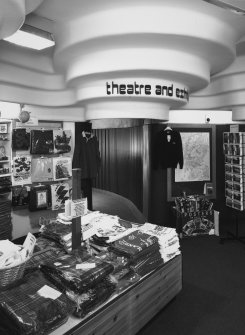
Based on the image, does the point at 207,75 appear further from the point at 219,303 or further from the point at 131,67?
the point at 219,303

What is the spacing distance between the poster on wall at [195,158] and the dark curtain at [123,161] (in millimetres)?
779

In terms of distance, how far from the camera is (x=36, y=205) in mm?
3441

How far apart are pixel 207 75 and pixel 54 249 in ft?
6.09

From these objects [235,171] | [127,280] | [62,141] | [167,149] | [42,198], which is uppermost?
[62,141]

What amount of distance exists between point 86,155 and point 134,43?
2.25 meters

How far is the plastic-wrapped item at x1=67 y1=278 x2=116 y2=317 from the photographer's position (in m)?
1.58

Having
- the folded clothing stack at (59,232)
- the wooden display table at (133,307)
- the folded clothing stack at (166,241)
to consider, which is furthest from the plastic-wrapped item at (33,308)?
the folded clothing stack at (166,241)

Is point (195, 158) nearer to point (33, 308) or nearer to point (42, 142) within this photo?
point (42, 142)

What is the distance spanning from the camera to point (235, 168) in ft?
14.2

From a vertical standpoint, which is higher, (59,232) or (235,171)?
(235,171)

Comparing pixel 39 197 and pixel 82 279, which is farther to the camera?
pixel 39 197

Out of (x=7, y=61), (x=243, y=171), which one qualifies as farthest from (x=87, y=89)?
(x=243, y=171)

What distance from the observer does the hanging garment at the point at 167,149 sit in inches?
183

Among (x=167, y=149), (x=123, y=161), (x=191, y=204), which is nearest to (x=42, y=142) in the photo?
(x=123, y=161)
